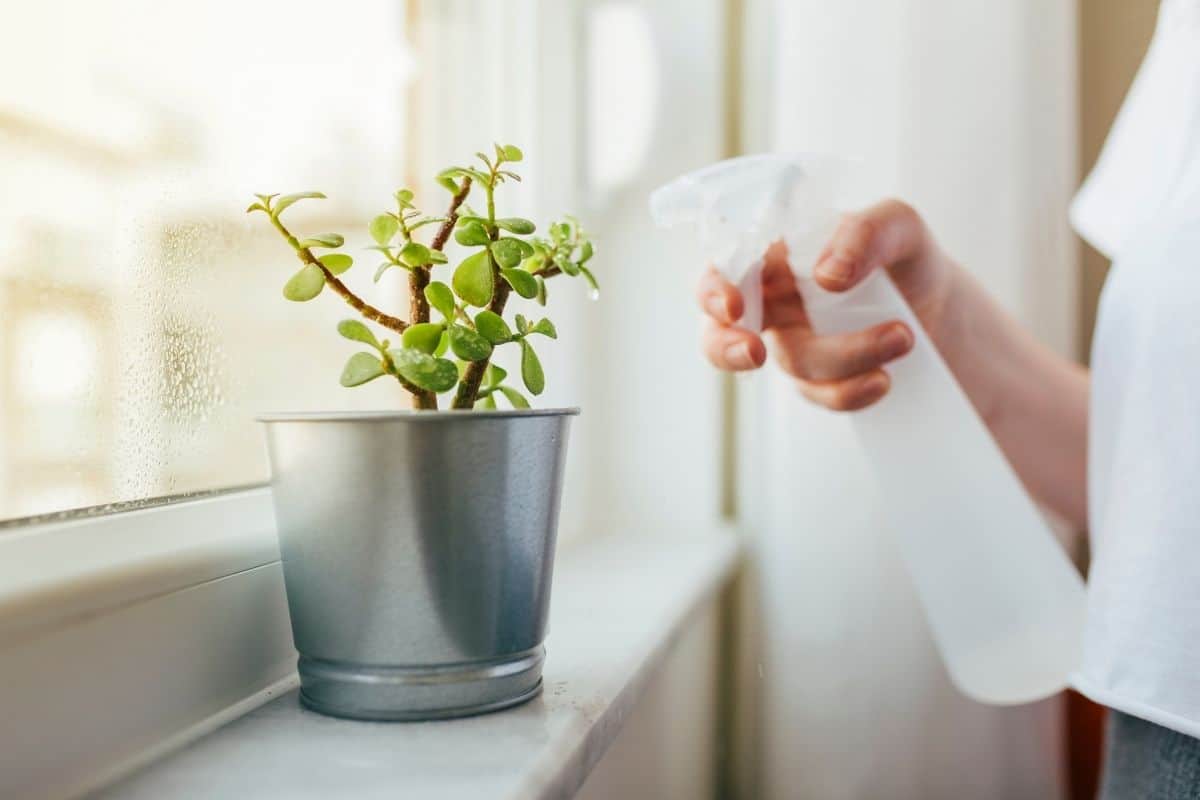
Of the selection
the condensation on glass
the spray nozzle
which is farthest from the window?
the spray nozzle

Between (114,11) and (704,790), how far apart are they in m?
0.88

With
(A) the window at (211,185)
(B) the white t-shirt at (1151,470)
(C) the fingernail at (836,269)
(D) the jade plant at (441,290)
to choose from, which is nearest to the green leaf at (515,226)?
(D) the jade plant at (441,290)

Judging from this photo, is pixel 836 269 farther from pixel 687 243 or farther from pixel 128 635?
pixel 687 243

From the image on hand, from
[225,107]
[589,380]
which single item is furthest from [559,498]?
[589,380]

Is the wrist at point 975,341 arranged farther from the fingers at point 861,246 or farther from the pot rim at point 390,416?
the pot rim at point 390,416

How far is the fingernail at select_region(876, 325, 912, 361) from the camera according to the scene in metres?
0.62

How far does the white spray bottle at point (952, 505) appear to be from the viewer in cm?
62

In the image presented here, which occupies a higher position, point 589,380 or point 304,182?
point 304,182

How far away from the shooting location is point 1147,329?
0.60 m

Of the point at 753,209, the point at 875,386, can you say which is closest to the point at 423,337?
the point at 753,209

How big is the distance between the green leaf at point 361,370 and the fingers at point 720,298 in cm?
27

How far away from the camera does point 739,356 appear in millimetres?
608

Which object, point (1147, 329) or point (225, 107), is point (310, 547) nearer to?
point (225, 107)

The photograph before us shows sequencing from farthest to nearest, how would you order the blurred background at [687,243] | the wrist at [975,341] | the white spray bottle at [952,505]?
the wrist at [975,341] → the white spray bottle at [952,505] → the blurred background at [687,243]
